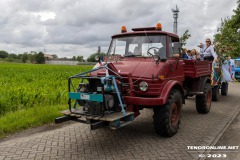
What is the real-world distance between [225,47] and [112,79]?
7.42 metres

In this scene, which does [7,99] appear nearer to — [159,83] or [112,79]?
[112,79]

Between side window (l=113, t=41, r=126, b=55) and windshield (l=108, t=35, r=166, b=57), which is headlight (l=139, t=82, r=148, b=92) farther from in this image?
side window (l=113, t=41, r=126, b=55)

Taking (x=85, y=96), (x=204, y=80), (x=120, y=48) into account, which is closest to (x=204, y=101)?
(x=204, y=80)

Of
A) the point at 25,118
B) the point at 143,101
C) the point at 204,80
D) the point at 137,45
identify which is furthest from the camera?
the point at 204,80

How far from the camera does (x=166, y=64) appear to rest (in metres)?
5.91

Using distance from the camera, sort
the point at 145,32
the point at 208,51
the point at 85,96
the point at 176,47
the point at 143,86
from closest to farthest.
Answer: the point at 85,96 → the point at 143,86 → the point at 176,47 → the point at 145,32 → the point at 208,51

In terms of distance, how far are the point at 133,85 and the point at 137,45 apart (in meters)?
1.36

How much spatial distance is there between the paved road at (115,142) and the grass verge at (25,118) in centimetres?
54

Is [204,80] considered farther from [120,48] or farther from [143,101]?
[143,101]

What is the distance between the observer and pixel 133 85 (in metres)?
5.63

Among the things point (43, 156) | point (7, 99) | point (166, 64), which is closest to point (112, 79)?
point (166, 64)

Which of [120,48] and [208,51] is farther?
[208,51]

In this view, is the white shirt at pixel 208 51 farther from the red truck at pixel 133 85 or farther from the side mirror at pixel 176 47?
the side mirror at pixel 176 47

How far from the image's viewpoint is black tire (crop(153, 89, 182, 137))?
5.57 metres
